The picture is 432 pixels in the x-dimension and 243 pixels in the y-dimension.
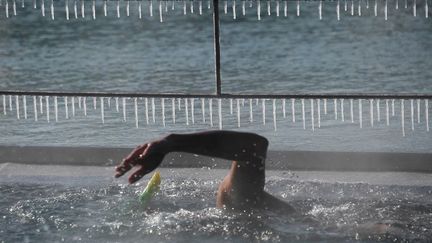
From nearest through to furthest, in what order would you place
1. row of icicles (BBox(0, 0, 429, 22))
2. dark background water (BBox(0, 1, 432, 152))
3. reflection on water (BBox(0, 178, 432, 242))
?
1. reflection on water (BBox(0, 178, 432, 242))
2. dark background water (BBox(0, 1, 432, 152))
3. row of icicles (BBox(0, 0, 429, 22))

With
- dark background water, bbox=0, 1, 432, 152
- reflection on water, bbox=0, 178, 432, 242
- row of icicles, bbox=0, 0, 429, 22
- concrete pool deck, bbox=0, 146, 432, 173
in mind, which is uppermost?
row of icicles, bbox=0, 0, 429, 22

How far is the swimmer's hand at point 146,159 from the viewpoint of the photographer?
4.30 m

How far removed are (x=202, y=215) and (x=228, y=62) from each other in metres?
7.96

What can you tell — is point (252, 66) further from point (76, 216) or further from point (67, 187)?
point (76, 216)

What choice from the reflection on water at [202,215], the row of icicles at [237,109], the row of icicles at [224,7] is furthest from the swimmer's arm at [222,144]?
the row of icicles at [224,7]

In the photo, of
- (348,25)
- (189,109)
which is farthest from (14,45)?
(189,109)

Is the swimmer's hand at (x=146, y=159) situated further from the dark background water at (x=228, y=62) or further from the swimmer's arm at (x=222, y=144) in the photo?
the dark background water at (x=228, y=62)

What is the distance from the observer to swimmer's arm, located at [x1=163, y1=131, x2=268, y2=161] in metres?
4.58

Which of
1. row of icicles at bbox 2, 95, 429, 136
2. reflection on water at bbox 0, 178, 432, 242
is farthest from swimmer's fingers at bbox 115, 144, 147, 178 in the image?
row of icicles at bbox 2, 95, 429, 136

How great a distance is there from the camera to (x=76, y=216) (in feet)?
18.2

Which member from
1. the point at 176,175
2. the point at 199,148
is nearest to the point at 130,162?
the point at 199,148

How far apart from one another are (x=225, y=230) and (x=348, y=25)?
12.0m

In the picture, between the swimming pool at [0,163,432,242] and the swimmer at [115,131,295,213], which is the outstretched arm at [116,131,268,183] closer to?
the swimmer at [115,131,295,213]

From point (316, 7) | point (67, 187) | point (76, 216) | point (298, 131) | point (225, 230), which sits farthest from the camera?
point (316, 7)
